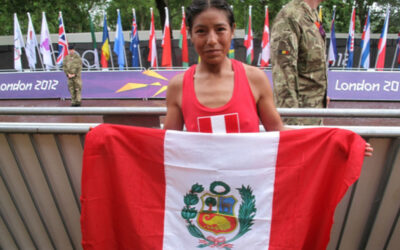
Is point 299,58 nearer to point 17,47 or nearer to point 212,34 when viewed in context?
point 212,34

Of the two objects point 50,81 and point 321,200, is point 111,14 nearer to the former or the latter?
point 50,81

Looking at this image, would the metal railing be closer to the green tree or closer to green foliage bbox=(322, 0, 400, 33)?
green foliage bbox=(322, 0, 400, 33)

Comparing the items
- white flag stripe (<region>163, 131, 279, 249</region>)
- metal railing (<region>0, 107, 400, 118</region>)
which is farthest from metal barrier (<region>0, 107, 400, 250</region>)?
white flag stripe (<region>163, 131, 279, 249</region>)

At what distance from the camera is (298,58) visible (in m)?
2.62

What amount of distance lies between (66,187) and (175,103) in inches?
45.8

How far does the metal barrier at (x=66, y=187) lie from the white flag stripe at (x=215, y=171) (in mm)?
510

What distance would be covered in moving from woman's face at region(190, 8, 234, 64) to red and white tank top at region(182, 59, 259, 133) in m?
0.17

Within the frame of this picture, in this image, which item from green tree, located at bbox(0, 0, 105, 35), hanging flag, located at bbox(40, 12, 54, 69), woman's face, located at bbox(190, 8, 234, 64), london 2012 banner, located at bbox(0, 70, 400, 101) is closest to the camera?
woman's face, located at bbox(190, 8, 234, 64)

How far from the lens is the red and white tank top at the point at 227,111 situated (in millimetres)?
1694

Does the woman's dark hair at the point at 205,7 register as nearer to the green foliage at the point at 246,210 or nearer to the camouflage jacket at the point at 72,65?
the green foliage at the point at 246,210

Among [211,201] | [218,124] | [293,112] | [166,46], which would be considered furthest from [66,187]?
[166,46]

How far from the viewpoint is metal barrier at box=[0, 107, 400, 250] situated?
78.9 inches

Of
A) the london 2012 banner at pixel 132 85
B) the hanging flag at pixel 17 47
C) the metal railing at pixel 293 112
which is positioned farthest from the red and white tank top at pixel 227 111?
the hanging flag at pixel 17 47

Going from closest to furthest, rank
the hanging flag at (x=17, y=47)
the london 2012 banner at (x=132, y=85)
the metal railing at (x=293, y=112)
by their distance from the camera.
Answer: the metal railing at (x=293, y=112)
the london 2012 banner at (x=132, y=85)
the hanging flag at (x=17, y=47)
